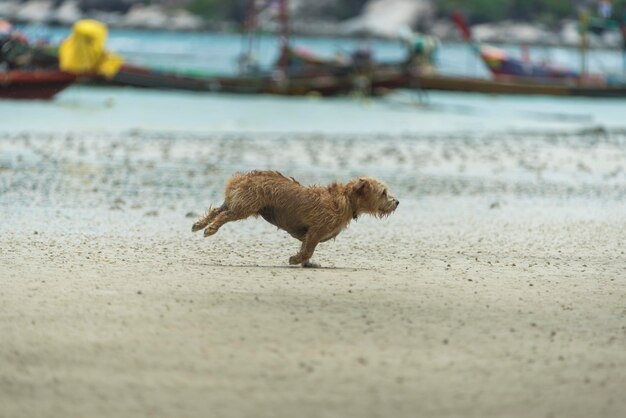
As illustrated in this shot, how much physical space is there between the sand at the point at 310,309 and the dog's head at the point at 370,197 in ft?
1.25

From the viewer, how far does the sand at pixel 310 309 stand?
187 inches

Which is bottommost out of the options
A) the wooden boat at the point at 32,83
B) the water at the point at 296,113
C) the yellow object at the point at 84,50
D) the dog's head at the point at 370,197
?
the water at the point at 296,113

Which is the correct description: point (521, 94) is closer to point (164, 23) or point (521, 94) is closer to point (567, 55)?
point (567, 55)

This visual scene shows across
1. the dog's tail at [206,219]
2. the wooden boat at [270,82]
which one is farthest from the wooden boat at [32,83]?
the dog's tail at [206,219]

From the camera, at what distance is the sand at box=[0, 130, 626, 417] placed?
4742 millimetres

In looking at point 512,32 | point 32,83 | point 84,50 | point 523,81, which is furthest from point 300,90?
point 512,32

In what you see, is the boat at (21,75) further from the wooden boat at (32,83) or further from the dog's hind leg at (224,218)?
the dog's hind leg at (224,218)

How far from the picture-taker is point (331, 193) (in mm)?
7852

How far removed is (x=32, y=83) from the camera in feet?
95.5

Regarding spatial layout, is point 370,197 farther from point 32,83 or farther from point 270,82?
point 270,82

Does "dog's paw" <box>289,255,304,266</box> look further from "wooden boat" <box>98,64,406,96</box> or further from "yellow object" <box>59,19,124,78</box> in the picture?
"wooden boat" <box>98,64,406,96</box>

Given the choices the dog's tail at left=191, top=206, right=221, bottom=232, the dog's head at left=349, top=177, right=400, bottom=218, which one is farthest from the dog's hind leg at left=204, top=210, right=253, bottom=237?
the dog's head at left=349, top=177, right=400, bottom=218

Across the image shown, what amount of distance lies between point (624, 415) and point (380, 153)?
14326 millimetres

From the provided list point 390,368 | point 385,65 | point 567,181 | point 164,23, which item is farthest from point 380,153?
point 164,23
